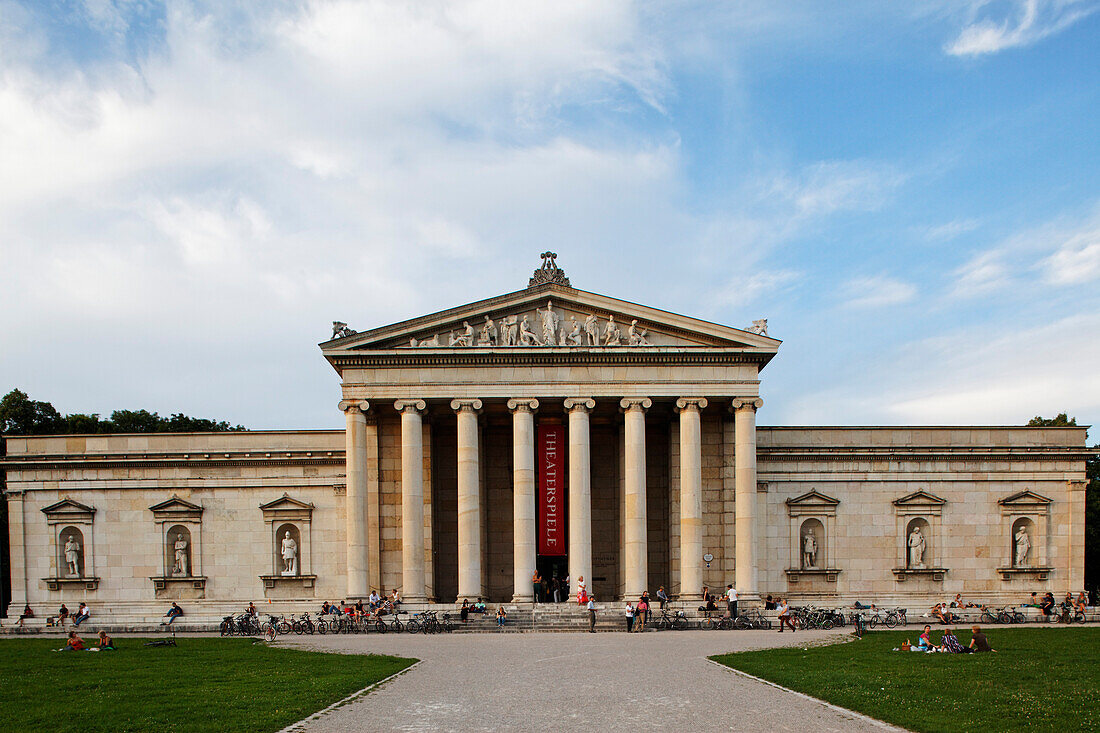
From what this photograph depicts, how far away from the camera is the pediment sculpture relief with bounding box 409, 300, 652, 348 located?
4941 centimetres

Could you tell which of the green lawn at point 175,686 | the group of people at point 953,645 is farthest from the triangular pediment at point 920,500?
the green lawn at point 175,686

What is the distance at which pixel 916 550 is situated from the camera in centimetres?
5406

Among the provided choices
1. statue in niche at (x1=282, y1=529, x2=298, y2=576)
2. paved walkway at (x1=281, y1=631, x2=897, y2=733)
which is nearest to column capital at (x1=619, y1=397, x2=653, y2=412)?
paved walkway at (x1=281, y1=631, x2=897, y2=733)

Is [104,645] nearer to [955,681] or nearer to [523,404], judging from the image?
[523,404]

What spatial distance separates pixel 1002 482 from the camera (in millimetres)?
54688

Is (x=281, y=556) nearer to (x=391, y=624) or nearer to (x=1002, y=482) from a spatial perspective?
(x=391, y=624)

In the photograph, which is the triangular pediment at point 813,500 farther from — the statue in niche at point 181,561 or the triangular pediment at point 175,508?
the statue in niche at point 181,561

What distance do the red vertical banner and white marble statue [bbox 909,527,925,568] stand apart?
67.0 ft

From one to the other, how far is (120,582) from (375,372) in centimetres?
1995

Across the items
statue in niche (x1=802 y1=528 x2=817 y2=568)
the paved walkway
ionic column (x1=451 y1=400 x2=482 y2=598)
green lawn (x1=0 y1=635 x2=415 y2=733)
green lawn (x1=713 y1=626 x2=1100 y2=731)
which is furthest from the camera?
statue in niche (x1=802 y1=528 x2=817 y2=568)

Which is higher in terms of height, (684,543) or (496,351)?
(496,351)

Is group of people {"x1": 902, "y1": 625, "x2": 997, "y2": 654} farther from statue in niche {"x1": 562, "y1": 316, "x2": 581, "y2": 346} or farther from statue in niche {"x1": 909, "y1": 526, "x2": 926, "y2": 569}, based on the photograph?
statue in niche {"x1": 562, "y1": 316, "x2": 581, "y2": 346}

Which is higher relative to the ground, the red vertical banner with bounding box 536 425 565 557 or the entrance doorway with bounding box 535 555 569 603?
the red vertical banner with bounding box 536 425 565 557

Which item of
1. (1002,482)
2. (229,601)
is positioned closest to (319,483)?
(229,601)
